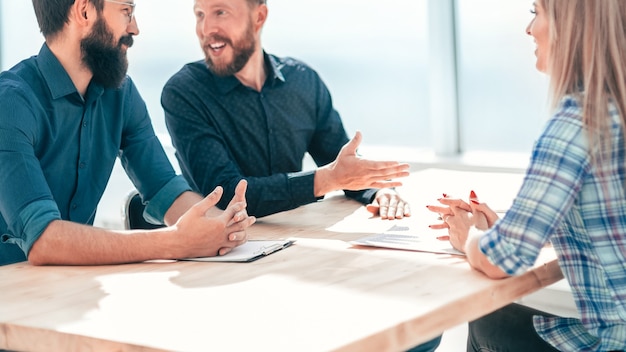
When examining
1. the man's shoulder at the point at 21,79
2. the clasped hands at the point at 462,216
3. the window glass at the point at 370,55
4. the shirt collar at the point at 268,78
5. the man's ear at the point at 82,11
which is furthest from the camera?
the window glass at the point at 370,55

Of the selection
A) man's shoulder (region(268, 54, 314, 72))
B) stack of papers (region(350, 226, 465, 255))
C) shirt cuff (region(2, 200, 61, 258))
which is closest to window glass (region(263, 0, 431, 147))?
man's shoulder (region(268, 54, 314, 72))

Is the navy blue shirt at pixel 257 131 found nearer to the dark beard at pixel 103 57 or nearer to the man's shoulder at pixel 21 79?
the dark beard at pixel 103 57

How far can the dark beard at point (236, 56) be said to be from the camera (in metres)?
3.17

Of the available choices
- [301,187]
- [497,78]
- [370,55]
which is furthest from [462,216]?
[370,55]

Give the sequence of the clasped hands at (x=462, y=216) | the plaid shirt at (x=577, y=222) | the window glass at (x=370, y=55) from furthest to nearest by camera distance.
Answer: the window glass at (x=370, y=55), the clasped hands at (x=462, y=216), the plaid shirt at (x=577, y=222)

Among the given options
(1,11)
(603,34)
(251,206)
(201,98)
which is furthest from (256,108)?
(1,11)

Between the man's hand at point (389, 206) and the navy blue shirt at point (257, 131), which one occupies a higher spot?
the navy blue shirt at point (257, 131)

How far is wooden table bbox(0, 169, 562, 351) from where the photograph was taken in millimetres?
1515

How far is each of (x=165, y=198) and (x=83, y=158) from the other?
0.27m

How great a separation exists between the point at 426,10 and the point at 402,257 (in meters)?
2.49

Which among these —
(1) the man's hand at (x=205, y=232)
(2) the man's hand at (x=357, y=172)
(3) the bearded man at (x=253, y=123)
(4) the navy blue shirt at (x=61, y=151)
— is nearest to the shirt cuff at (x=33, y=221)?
(4) the navy blue shirt at (x=61, y=151)

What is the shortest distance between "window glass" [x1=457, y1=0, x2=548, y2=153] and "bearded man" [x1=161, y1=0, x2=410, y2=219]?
1134 mm

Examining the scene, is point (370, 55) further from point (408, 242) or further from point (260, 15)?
point (408, 242)

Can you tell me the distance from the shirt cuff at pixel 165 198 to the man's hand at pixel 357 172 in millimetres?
442
